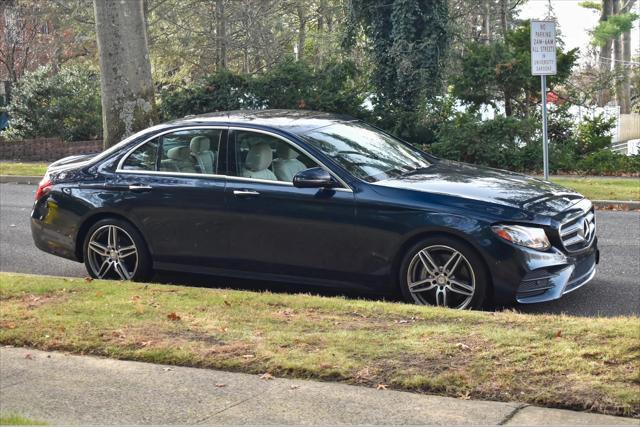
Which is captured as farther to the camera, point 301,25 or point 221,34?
point 301,25

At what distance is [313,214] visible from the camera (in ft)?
27.0

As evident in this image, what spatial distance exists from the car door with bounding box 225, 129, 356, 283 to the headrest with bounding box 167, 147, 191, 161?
18.7 inches

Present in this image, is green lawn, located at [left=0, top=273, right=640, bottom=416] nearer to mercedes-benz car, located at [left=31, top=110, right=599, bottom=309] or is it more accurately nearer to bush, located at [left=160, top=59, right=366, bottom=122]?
mercedes-benz car, located at [left=31, top=110, right=599, bottom=309]

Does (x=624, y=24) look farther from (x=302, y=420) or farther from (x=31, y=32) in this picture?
(x=302, y=420)

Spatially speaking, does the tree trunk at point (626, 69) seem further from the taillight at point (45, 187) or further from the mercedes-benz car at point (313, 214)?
the taillight at point (45, 187)

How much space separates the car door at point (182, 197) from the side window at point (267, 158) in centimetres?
19

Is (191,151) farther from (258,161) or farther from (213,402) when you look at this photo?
(213,402)

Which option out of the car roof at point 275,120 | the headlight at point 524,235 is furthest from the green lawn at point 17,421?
the car roof at point 275,120

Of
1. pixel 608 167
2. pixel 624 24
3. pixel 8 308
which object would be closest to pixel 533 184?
pixel 8 308

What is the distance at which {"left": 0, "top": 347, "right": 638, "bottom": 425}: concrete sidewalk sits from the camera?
16.4 ft

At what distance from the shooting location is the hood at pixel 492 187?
785 cm

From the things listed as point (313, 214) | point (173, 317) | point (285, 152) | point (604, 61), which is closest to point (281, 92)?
point (285, 152)

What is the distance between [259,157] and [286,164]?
0.96ft

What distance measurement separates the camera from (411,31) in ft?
76.7
